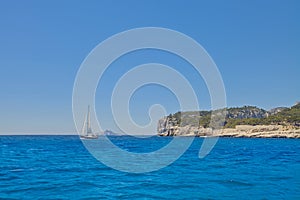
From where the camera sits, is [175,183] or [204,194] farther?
[175,183]

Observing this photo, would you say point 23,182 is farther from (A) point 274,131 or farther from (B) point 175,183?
(A) point 274,131

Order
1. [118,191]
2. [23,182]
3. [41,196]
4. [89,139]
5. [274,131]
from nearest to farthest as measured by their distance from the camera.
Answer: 1. [41,196]
2. [118,191]
3. [23,182]
4. [89,139]
5. [274,131]

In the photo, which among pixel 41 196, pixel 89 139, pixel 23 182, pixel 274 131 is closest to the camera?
pixel 41 196

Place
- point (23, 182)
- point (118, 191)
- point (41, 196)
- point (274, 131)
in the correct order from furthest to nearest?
point (274, 131) < point (23, 182) < point (118, 191) < point (41, 196)

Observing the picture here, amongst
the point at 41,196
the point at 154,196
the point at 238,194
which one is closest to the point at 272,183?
the point at 238,194

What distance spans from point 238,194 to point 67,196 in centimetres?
988

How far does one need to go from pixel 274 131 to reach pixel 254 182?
17401 centimetres

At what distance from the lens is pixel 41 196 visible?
18.0 meters

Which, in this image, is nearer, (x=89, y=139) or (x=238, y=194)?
(x=238, y=194)

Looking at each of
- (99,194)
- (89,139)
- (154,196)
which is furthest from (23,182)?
(89,139)

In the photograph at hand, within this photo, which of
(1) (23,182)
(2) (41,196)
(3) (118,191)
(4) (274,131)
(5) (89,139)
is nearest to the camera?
(2) (41,196)

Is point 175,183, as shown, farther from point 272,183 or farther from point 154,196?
point 272,183

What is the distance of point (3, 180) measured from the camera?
23.5 metres

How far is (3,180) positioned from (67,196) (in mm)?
8183
